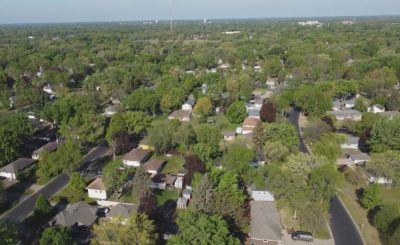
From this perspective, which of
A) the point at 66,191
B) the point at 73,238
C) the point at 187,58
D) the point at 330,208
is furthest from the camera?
the point at 187,58

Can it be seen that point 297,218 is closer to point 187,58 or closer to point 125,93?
point 125,93

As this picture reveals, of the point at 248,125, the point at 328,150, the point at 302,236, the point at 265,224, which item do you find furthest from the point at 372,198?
the point at 248,125

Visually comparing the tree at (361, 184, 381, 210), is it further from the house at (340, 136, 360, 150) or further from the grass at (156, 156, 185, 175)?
the grass at (156, 156, 185, 175)

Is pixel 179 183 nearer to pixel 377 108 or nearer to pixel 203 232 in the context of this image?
pixel 203 232

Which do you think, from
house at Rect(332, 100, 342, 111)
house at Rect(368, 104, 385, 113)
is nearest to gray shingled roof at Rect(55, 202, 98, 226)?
house at Rect(332, 100, 342, 111)

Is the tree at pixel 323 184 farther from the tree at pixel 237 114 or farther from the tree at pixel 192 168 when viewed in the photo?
the tree at pixel 237 114

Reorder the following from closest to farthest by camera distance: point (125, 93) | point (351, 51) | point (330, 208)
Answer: point (330, 208) → point (125, 93) → point (351, 51)

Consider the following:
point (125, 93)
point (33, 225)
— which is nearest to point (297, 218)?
point (33, 225)
